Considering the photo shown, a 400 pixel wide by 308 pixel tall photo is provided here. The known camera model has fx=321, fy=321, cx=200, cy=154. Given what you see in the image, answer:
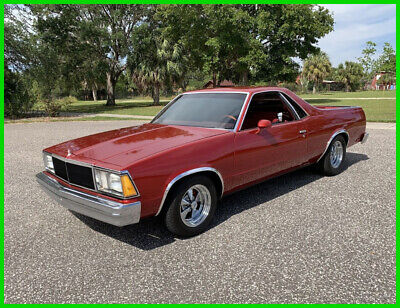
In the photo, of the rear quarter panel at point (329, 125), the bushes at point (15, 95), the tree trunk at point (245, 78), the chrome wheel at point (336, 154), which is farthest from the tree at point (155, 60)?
the chrome wheel at point (336, 154)

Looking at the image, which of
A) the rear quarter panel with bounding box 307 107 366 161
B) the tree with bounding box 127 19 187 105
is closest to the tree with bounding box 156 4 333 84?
the tree with bounding box 127 19 187 105

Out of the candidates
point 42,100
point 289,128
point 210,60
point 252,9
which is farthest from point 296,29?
point 289,128

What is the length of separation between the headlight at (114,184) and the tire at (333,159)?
141 inches

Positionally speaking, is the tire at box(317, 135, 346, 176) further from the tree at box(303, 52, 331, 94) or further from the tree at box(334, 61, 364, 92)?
the tree at box(334, 61, 364, 92)

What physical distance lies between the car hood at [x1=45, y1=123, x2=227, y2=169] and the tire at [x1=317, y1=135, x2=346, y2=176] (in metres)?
2.45

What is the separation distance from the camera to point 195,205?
3.50 metres

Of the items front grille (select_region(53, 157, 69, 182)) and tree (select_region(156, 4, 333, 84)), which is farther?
tree (select_region(156, 4, 333, 84))

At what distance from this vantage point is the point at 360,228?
11.6ft

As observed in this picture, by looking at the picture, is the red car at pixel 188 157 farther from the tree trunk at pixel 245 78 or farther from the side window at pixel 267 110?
the tree trunk at pixel 245 78

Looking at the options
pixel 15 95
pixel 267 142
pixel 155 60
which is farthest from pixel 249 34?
pixel 267 142

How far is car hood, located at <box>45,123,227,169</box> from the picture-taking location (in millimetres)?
3088

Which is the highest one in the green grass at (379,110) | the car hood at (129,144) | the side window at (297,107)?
the side window at (297,107)

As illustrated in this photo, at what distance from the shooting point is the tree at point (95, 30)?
26.4 metres

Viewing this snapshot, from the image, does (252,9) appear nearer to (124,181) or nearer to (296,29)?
(296,29)
